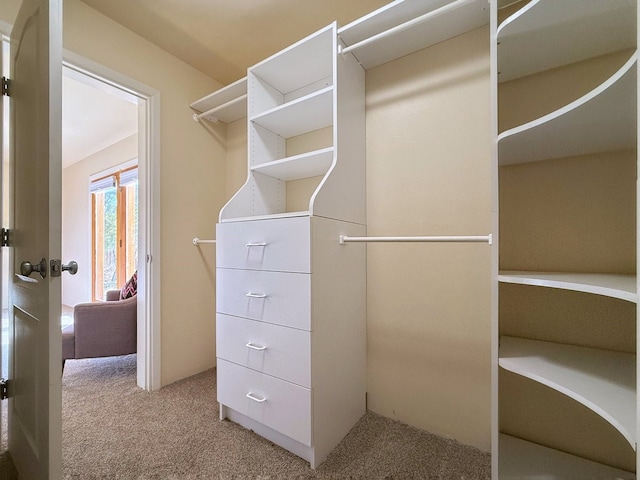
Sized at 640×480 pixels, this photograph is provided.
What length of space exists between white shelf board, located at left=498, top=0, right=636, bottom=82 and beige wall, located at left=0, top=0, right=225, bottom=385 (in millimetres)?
1949


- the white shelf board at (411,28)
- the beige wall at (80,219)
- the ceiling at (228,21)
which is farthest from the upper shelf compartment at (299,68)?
the beige wall at (80,219)

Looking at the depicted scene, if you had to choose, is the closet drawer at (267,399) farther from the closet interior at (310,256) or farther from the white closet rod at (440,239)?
the white closet rod at (440,239)

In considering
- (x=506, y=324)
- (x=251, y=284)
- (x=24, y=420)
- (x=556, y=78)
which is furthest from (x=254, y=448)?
(x=556, y=78)

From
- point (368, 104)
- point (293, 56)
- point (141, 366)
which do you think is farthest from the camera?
point (141, 366)

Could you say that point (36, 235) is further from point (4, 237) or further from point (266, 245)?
point (266, 245)

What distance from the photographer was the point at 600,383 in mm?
Result: 795

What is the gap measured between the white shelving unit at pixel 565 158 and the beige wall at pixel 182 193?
193 centimetres

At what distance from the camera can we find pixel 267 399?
133cm

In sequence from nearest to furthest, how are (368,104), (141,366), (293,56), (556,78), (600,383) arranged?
(600,383)
(556,78)
(293,56)
(368,104)
(141,366)

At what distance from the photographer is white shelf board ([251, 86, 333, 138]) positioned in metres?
1.45

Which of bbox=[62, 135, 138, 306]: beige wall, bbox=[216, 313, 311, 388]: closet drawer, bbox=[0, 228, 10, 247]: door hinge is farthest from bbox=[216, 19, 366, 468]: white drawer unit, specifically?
bbox=[62, 135, 138, 306]: beige wall

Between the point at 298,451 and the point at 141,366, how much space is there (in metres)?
1.27

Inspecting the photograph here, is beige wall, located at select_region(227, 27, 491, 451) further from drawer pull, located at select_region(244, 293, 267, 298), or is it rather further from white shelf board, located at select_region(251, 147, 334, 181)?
drawer pull, located at select_region(244, 293, 267, 298)

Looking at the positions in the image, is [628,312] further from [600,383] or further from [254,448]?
[254,448]
